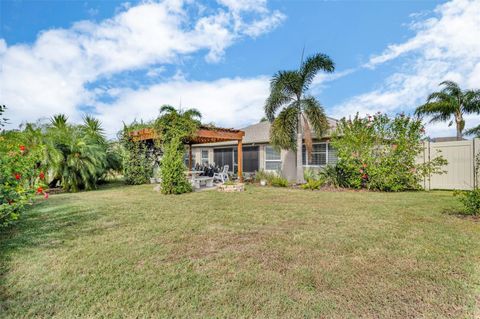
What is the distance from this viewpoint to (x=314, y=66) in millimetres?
12320

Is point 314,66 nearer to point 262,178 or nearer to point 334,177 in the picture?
point 334,177

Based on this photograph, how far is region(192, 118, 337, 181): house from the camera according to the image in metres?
13.8

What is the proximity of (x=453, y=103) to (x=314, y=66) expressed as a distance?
14.7 metres

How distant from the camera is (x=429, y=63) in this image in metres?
11.8

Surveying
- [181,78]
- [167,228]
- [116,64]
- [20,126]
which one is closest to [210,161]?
[181,78]

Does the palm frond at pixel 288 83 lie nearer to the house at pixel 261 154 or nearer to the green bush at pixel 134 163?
the house at pixel 261 154

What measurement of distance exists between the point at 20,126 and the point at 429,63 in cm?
1997

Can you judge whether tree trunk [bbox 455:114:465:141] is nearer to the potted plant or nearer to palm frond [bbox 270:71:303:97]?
palm frond [bbox 270:71:303:97]

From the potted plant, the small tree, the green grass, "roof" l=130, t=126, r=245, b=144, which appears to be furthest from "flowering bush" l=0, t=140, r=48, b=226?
the potted plant

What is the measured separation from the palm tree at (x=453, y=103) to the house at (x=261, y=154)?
10.9 meters

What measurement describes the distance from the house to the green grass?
809cm

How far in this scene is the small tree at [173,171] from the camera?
10.0m

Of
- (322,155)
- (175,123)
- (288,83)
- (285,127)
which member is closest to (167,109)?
(175,123)

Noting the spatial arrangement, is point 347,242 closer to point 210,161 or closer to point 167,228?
point 167,228
